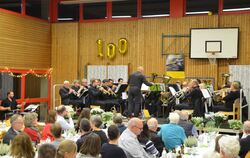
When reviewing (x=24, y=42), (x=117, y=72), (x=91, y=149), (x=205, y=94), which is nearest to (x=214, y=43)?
(x=205, y=94)

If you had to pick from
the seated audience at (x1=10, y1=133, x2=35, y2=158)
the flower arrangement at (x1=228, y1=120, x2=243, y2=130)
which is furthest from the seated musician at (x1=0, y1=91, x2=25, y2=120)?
the seated audience at (x1=10, y1=133, x2=35, y2=158)

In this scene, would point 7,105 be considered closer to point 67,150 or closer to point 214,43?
point 214,43

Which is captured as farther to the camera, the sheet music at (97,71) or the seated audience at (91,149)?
the sheet music at (97,71)

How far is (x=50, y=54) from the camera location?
19.5 meters

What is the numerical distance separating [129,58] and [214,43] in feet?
13.3

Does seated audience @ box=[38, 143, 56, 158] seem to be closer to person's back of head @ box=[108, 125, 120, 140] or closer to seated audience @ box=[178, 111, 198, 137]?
person's back of head @ box=[108, 125, 120, 140]

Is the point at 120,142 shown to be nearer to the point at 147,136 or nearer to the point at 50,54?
the point at 147,136

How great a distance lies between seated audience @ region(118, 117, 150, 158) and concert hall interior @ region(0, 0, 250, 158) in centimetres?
444

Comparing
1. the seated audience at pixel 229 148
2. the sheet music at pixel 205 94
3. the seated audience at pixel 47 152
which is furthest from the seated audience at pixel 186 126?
the seated audience at pixel 47 152

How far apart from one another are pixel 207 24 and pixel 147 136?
1093 centimetres

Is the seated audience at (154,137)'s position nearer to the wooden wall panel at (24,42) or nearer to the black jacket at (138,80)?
the black jacket at (138,80)

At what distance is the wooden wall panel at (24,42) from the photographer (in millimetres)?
16594

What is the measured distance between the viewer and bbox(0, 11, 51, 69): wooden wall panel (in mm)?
16594

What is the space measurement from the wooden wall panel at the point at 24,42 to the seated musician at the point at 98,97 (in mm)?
4244
